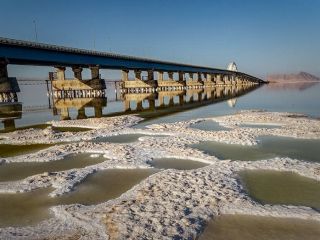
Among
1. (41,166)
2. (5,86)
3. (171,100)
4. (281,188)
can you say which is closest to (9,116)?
(5,86)

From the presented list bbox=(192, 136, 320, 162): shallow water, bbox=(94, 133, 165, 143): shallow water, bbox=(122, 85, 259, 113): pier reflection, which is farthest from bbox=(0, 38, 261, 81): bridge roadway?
bbox=(192, 136, 320, 162): shallow water

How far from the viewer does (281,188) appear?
8156 mm

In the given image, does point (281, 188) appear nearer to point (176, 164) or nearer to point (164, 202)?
point (164, 202)

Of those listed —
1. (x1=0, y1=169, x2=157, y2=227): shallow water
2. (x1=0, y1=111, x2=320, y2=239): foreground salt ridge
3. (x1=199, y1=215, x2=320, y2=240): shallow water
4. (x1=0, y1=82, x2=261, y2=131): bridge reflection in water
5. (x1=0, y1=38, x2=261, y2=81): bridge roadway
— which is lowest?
(x1=0, y1=82, x2=261, y2=131): bridge reflection in water

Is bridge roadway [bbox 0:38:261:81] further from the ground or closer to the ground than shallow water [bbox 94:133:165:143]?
further from the ground

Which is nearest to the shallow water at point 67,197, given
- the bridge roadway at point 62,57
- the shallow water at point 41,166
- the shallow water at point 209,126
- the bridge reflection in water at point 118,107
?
the shallow water at point 41,166

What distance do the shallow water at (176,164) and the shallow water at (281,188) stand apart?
1.78 m

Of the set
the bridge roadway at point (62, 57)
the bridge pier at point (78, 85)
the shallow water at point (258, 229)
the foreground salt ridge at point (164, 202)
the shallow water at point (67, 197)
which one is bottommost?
the shallow water at point (67, 197)

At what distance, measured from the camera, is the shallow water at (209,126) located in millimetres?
19062

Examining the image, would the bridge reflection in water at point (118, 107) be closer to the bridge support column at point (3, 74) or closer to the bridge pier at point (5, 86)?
the bridge pier at point (5, 86)

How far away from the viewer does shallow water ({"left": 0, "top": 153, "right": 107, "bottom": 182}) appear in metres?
10.5

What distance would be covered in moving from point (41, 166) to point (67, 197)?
401 cm

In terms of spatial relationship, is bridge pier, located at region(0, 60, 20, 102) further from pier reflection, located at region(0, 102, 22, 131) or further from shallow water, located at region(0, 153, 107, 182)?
shallow water, located at region(0, 153, 107, 182)

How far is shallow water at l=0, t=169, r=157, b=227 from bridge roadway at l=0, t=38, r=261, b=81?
143ft
